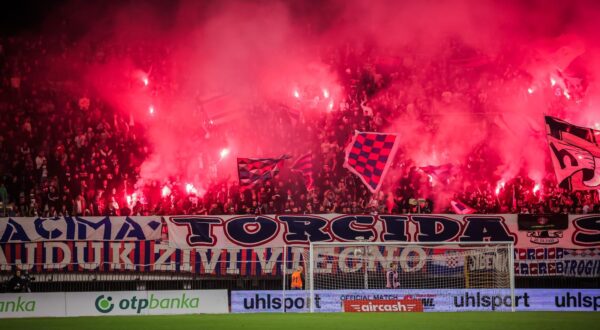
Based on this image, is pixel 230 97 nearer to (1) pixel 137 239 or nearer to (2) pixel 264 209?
(2) pixel 264 209

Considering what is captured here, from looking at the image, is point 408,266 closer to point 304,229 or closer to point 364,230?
point 364,230

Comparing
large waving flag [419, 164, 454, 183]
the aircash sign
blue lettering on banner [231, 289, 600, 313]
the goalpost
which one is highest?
large waving flag [419, 164, 454, 183]

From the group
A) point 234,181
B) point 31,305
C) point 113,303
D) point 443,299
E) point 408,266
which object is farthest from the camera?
point 234,181

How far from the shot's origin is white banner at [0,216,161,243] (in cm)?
1553

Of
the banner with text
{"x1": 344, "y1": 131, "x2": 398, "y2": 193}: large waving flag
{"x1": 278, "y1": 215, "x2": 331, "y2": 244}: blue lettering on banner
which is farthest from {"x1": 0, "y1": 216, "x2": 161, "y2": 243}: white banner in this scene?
{"x1": 344, "y1": 131, "x2": 398, "y2": 193}: large waving flag

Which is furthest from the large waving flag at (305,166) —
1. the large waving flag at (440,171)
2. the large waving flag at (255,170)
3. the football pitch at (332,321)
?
the football pitch at (332,321)

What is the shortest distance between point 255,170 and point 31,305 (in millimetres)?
5871

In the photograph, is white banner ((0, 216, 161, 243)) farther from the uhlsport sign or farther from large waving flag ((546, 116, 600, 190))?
large waving flag ((546, 116, 600, 190))

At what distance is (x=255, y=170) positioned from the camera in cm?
1686

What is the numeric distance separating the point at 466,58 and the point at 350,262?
404 inches

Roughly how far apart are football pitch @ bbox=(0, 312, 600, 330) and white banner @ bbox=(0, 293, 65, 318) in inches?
38.3

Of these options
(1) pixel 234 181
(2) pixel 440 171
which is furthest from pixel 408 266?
(1) pixel 234 181

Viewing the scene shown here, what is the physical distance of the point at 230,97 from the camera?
21734 mm

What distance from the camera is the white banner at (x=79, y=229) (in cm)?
1553
